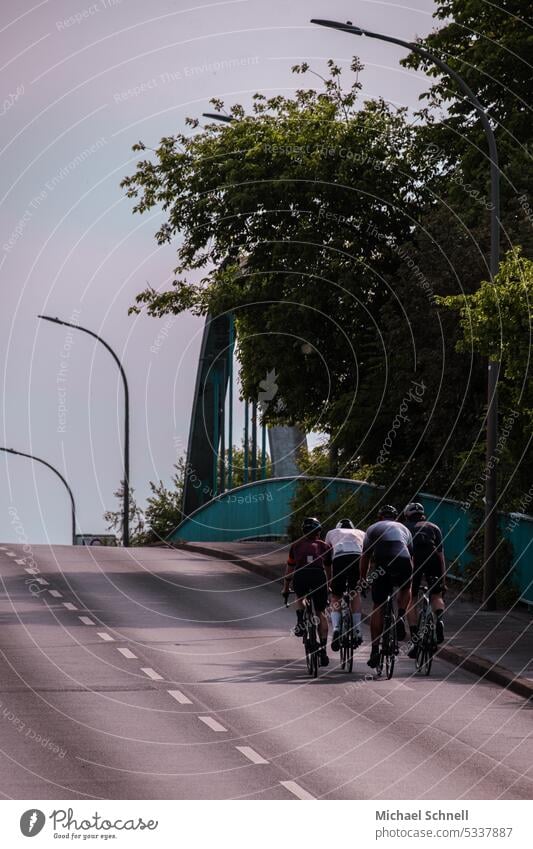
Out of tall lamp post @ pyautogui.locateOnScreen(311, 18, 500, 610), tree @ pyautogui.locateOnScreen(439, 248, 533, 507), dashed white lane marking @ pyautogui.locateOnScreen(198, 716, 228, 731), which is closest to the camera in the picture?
dashed white lane marking @ pyautogui.locateOnScreen(198, 716, 228, 731)

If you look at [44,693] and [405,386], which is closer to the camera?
[44,693]

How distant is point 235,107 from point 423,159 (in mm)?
4282

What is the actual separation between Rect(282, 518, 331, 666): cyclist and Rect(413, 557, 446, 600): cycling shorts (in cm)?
109

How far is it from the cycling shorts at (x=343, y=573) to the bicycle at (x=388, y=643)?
1.93 feet

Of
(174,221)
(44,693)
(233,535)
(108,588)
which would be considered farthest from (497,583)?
(233,535)

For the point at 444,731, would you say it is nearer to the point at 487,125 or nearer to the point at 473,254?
the point at 487,125

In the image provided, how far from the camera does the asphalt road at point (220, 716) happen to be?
12.9m

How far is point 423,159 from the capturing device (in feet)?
112

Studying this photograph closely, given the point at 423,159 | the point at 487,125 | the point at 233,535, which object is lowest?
the point at 233,535

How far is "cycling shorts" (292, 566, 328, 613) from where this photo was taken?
63.5ft

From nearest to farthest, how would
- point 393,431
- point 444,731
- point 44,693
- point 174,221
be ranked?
point 444,731, point 44,693, point 393,431, point 174,221

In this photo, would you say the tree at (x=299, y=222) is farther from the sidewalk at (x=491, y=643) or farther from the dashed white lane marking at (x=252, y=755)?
the dashed white lane marking at (x=252, y=755)

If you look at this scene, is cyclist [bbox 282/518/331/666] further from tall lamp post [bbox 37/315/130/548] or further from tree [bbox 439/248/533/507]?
tall lamp post [bbox 37/315/130/548]

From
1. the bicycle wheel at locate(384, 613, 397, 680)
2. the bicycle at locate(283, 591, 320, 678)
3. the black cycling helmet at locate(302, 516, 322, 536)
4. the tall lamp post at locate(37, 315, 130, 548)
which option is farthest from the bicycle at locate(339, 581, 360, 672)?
the tall lamp post at locate(37, 315, 130, 548)
